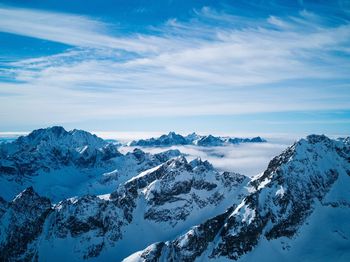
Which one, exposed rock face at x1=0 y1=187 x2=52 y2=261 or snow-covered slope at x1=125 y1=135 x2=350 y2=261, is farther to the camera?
exposed rock face at x1=0 y1=187 x2=52 y2=261

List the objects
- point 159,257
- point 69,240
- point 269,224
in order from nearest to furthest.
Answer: point 159,257, point 269,224, point 69,240

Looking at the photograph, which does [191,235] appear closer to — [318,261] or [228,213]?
[228,213]

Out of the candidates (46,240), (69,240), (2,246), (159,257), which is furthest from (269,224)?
(2,246)

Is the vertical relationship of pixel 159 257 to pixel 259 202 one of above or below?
below

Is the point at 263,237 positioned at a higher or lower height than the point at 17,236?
higher

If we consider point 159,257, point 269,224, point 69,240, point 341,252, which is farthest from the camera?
point 69,240

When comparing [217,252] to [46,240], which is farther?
[46,240]

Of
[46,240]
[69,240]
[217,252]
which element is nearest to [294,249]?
[217,252]

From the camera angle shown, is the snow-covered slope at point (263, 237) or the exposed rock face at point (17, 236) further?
the exposed rock face at point (17, 236)

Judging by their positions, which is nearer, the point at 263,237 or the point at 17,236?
the point at 263,237
